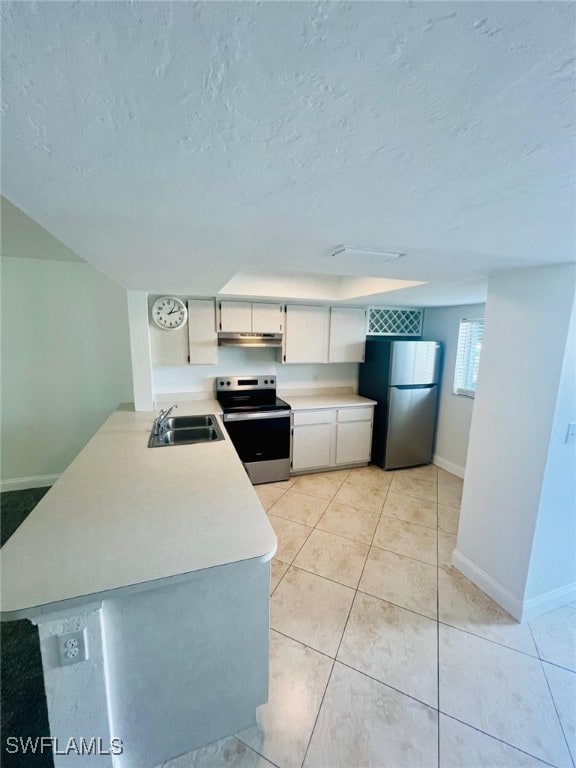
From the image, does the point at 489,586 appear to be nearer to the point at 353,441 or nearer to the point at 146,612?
the point at 353,441

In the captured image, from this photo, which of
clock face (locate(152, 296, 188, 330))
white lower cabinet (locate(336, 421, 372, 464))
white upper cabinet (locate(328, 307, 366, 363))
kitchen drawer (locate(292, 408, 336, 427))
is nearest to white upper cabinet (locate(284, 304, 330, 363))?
white upper cabinet (locate(328, 307, 366, 363))

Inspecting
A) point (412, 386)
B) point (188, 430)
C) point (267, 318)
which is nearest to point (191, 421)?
point (188, 430)

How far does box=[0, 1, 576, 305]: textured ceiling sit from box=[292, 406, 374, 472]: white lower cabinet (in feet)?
8.71

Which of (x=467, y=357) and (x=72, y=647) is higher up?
(x=467, y=357)

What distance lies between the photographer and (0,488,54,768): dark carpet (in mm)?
1196

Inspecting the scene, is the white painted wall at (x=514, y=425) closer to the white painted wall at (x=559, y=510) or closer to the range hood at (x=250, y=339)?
the white painted wall at (x=559, y=510)

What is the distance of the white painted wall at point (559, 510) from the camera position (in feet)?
5.37

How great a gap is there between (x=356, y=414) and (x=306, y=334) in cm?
114

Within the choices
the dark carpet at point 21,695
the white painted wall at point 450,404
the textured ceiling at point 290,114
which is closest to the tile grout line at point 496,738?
the dark carpet at point 21,695

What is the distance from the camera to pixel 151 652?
111 centimetres

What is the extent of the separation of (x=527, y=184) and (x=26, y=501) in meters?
4.24

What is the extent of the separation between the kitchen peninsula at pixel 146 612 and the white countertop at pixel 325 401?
84.2 inches

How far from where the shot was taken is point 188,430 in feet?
8.75

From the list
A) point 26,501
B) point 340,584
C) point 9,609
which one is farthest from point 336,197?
point 26,501
